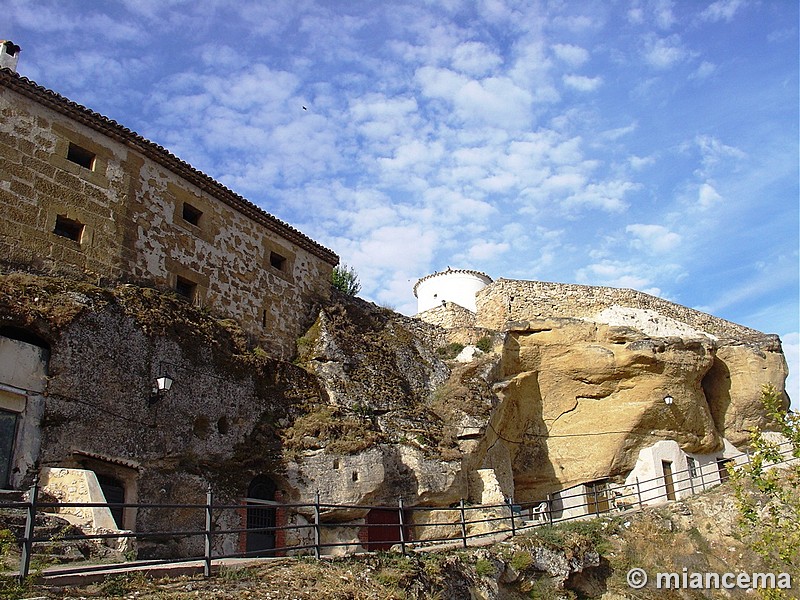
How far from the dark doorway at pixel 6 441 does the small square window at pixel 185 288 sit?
6.18 m

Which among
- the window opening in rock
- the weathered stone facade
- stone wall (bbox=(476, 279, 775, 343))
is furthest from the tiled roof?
the window opening in rock

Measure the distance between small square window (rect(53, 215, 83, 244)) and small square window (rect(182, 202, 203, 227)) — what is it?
3410mm

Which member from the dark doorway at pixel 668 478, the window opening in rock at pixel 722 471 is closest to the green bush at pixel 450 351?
the dark doorway at pixel 668 478

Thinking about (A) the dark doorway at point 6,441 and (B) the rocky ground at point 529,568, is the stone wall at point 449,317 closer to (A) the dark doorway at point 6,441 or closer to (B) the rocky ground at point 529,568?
(B) the rocky ground at point 529,568

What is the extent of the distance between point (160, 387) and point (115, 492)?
232 cm

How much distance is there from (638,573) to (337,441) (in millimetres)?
8433

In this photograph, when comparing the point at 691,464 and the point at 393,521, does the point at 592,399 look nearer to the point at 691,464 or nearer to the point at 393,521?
the point at 691,464

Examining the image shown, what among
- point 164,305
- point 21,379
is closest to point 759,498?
point 164,305

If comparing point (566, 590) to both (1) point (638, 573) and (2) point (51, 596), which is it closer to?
(1) point (638, 573)

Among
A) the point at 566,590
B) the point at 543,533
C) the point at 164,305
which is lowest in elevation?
the point at 566,590

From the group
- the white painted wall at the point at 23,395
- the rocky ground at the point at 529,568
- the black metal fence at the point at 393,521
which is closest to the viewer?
the rocky ground at the point at 529,568

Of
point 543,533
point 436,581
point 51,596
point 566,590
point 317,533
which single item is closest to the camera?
point 51,596

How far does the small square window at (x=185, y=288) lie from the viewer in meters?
19.0

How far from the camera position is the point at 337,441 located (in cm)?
1819
